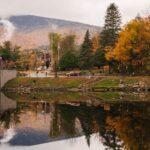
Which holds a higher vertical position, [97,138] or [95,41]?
[95,41]

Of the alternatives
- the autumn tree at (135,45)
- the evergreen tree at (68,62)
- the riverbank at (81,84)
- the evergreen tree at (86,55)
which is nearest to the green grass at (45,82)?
the riverbank at (81,84)

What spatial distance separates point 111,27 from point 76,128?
72.8m

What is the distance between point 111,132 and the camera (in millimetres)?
30359

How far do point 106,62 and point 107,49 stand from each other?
667cm

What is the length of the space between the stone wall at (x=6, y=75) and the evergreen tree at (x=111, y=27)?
2039cm

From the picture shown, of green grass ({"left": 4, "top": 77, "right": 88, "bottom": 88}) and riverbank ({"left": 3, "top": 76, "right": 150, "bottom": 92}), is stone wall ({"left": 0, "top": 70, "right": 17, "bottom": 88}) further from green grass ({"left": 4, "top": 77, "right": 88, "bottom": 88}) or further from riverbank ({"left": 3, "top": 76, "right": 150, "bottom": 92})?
green grass ({"left": 4, "top": 77, "right": 88, "bottom": 88})

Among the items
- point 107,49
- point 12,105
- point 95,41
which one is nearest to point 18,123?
point 12,105

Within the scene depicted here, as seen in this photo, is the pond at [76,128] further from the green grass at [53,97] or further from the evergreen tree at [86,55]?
the evergreen tree at [86,55]

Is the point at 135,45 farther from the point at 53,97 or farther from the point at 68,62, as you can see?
the point at 68,62

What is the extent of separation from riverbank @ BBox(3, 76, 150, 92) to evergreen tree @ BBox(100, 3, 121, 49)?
15570 millimetres

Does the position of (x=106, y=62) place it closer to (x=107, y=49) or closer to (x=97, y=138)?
(x=107, y=49)

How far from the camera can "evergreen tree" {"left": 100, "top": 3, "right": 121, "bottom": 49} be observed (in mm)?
103000

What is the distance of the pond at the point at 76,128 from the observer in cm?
2611

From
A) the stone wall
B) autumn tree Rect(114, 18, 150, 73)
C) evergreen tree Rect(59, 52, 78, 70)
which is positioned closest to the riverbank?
the stone wall
